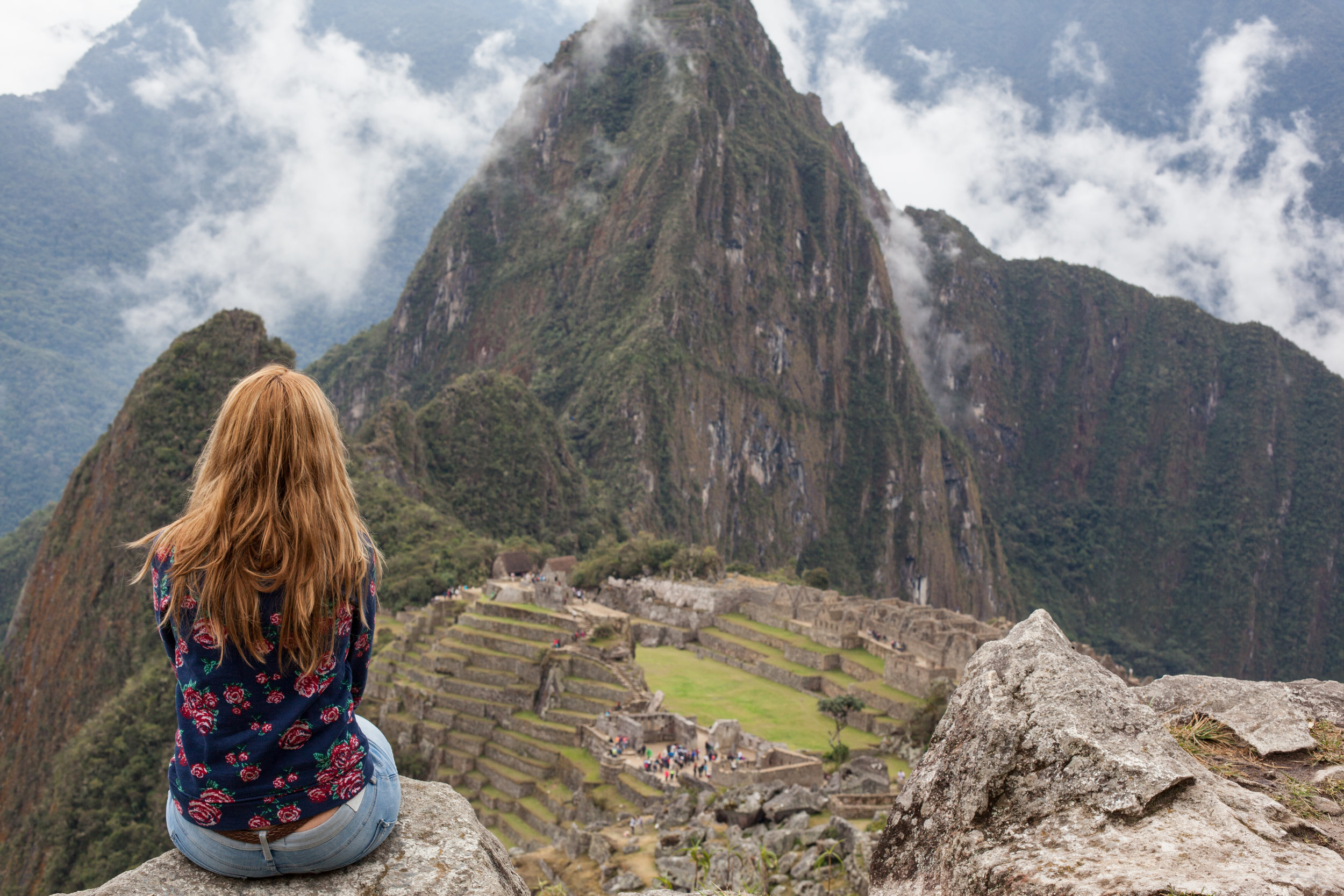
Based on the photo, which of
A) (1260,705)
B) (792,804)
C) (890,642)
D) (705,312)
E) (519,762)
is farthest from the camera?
(705,312)

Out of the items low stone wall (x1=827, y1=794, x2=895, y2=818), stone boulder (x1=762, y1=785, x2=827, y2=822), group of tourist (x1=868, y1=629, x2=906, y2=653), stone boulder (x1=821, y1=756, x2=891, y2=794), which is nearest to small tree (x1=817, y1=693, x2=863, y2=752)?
stone boulder (x1=821, y1=756, x2=891, y2=794)

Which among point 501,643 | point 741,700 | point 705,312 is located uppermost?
point 705,312

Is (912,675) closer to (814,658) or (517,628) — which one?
(814,658)

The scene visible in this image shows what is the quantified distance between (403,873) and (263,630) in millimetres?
1187

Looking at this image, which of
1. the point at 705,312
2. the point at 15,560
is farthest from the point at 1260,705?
the point at 705,312

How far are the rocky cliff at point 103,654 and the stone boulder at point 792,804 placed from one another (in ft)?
91.9

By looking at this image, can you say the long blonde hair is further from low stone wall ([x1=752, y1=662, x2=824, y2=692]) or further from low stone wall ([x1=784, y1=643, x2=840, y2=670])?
low stone wall ([x1=784, y1=643, x2=840, y2=670])

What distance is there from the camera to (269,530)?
4.27m

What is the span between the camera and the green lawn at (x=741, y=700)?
33781 millimetres

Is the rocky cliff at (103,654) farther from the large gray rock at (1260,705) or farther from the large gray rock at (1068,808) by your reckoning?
the large gray rock at (1068,808)

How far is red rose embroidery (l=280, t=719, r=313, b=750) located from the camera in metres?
4.46

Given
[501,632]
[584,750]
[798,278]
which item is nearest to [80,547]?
[501,632]

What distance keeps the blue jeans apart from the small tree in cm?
3052

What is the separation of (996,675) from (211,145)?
21329 centimetres
